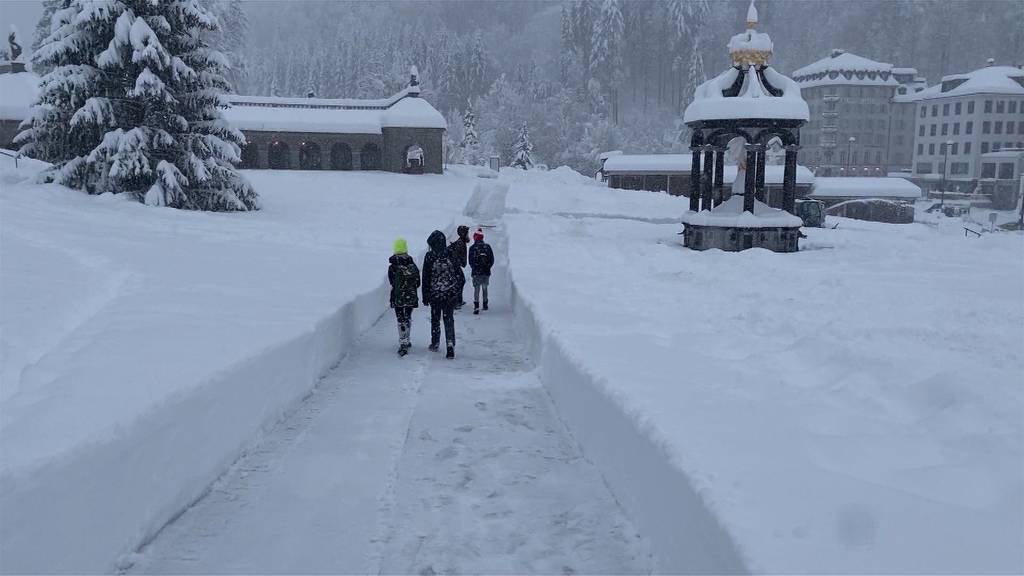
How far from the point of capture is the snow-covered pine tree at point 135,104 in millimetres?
20766

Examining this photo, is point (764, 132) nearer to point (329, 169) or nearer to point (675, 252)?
point (675, 252)

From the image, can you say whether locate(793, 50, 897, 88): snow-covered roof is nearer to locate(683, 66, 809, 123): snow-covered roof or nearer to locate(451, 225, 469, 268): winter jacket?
locate(683, 66, 809, 123): snow-covered roof

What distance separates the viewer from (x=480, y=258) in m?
12.0

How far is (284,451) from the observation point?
614 centimetres

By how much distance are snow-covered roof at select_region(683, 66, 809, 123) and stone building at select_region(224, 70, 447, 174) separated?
93.0 ft

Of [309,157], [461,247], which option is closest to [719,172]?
[461,247]

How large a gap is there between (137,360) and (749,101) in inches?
647

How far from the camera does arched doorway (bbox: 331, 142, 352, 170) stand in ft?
152

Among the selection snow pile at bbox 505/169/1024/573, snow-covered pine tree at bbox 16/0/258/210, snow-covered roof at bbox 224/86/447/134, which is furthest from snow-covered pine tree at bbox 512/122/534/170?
snow pile at bbox 505/169/1024/573

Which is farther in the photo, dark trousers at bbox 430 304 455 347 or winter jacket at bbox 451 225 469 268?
winter jacket at bbox 451 225 469 268

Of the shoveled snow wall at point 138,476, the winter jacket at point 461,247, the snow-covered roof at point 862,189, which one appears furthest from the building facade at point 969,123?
the shoveled snow wall at point 138,476

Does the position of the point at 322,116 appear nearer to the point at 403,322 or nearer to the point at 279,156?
the point at 279,156

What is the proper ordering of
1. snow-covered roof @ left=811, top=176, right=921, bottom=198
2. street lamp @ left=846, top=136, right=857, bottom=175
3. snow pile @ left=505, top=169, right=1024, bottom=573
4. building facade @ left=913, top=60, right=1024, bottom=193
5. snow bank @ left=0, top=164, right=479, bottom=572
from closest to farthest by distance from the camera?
snow pile @ left=505, top=169, right=1024, bottom=573 → snow bank @ left=0, top=164, right=479, bottom=572 → snow-covered roof @ left=811, top=176, right=921, bottom=198 → building facade @ left=913, top=60, right=1024, bottom=193 → street lamp @ left=846, top=136, right=857, bottom=175

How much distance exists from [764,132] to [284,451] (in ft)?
53.4
